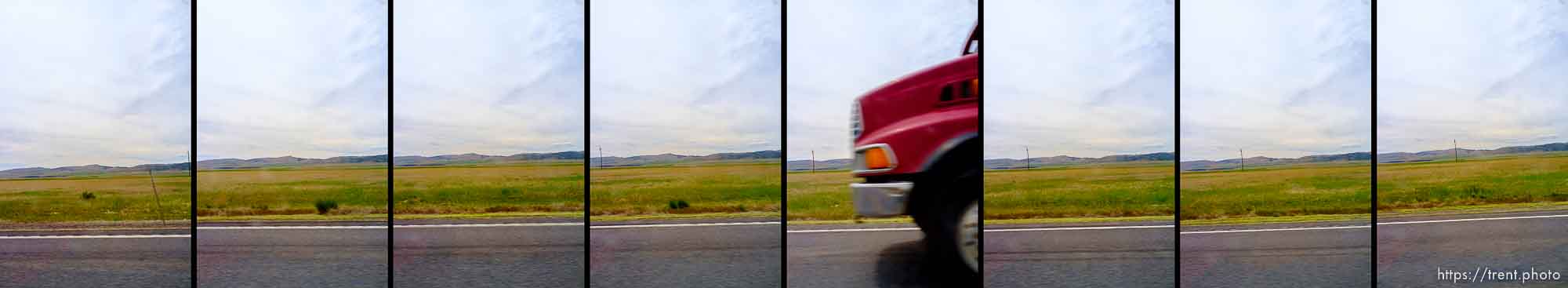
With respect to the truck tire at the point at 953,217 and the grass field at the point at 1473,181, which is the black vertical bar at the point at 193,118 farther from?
the grass field at the point at 1473,181

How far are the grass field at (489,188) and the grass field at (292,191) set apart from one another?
200mm

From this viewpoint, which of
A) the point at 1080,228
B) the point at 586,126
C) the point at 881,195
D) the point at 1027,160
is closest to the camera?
the point at 881,195

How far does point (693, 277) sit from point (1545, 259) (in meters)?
4.72

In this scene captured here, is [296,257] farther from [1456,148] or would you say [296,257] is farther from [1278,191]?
[1456,148]

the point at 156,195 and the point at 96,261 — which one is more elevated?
the point at 156,195

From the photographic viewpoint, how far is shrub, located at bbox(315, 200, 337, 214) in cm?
460

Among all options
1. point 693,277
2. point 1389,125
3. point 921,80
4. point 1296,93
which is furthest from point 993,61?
point 1389,125

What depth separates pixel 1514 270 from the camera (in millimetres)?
4434

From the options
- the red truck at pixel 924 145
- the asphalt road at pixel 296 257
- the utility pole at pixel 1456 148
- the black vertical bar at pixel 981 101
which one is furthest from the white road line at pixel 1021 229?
the asphalt road at pixel 296 257

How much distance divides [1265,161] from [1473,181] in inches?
62.6

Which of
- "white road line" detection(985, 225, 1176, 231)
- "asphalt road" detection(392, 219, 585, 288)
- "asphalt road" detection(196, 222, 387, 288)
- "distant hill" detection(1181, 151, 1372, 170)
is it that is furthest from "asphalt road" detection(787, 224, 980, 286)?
"asphalt road" detection(196, 222, 387, 288)

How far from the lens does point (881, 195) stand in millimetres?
3848

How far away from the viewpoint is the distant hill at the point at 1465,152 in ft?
14.6

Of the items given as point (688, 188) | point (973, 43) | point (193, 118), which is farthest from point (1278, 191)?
point (193, 118)
